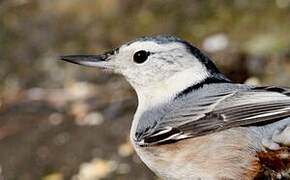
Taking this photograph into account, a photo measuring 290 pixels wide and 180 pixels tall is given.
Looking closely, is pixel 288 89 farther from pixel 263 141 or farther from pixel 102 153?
pixel 102 153

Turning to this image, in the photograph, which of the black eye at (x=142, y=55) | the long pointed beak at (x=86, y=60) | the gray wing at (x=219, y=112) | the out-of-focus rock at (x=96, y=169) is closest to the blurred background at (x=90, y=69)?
the out-of-focus rock at (x=96, y=169)

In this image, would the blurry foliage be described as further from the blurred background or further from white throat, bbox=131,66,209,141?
white throat, bbox=131,66,209,141

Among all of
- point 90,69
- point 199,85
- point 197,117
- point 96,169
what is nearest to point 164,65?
point 199,85

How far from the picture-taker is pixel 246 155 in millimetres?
4496

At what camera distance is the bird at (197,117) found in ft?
14.6

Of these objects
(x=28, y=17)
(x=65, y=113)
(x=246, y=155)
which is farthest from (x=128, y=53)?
(x=28, y=17)

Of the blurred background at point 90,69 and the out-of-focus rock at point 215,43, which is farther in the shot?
the out-of-focus rock at point 215,43

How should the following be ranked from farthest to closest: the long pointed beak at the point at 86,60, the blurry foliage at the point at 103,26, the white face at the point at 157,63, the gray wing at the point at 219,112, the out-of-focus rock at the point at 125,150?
the blurry foliage at the point at 103,26 → the out-of-focus rock at the point at 125,150 → the long pointed beak at the point at 86,60 → the white face at the point at 157,63 → the gray wing at the point at 219,112

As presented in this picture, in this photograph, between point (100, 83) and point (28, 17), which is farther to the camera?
point (28, 17)

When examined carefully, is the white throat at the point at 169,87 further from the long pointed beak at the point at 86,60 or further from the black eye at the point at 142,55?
the long pointed beak at the point at 86,60

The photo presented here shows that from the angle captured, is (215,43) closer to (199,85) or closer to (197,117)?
(199,85)

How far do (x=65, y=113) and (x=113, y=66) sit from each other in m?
1.97

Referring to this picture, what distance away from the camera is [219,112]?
4.61 m

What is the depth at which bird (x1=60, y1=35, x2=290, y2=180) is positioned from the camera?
4.45 m
